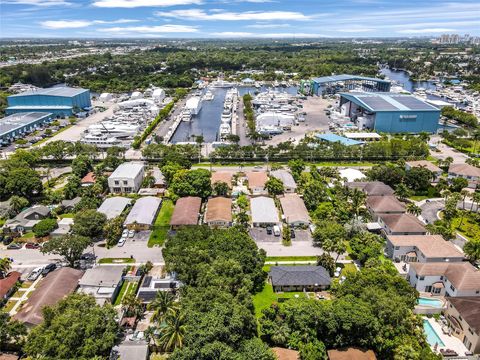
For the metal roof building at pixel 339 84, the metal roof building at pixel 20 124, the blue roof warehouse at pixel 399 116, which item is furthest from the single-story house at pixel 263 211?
the metal roof building at pixel 339 84

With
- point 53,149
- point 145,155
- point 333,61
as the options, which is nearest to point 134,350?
point 145,155

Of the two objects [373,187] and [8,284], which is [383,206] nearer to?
[373,187]

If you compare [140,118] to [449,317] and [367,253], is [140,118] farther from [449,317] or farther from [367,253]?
[449,317]

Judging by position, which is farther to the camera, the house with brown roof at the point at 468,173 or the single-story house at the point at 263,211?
the house with brown roof at the point at 468,173

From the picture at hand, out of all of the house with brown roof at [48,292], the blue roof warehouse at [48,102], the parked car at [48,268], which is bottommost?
the parked car at [48,268]

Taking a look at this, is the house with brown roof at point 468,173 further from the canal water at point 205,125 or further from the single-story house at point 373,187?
the canal water at point 205,125

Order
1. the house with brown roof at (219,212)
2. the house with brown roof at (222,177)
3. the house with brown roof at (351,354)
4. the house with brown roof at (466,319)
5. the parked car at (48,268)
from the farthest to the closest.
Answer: the house with brown roof at (222,177) → the house with brown roof at (219,212) → the parked car at (48,268) → the house with brown roof at (466,319) → the house with brown roof at (351,354)
